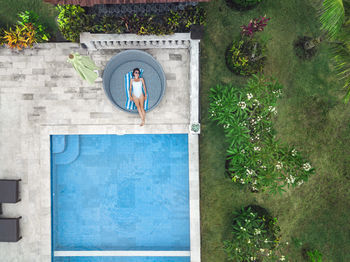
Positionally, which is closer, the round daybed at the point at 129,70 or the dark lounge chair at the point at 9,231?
the dark lounge chair at the point at 9,231

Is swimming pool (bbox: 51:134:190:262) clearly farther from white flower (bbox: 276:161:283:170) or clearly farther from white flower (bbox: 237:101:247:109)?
white flower (bbox: 276:161:283:170)

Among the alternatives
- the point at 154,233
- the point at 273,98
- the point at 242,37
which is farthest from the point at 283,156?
the point at 154,233

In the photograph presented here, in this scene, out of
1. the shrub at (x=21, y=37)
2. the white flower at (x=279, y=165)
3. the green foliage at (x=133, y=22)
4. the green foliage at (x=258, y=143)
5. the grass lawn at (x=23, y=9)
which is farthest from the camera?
the grass lawn at (x=23, y=9)

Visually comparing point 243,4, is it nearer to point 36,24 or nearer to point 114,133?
point 114,133

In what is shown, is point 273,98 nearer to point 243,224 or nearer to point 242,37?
point 242,37

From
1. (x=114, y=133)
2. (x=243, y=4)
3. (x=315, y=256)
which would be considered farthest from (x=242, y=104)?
(x=315, y=256)

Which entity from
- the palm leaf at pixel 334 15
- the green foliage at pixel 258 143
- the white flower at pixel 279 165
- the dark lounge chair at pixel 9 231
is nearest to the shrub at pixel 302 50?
the green foliage at pixel 258 143

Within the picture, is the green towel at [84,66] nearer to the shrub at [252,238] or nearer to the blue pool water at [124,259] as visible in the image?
the blue pool water at [124,259]
